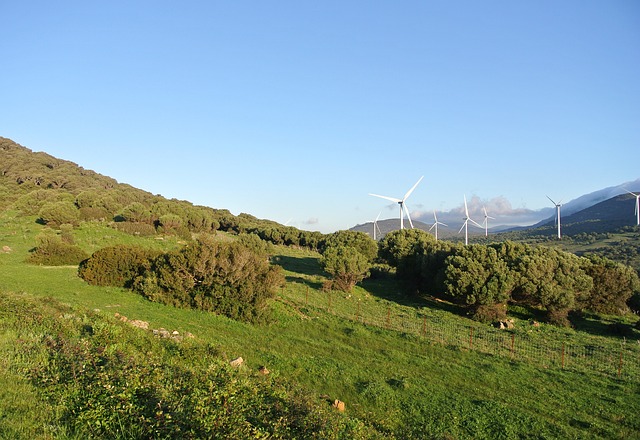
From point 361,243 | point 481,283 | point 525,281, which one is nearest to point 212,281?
point 481,283

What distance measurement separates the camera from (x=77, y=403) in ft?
21.3

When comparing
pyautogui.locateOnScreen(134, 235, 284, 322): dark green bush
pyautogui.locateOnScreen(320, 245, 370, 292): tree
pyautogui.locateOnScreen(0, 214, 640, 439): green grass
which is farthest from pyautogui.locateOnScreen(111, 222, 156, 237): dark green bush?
pyautogui.locateOnScreen(134, 235, 284, 322): dark green bush

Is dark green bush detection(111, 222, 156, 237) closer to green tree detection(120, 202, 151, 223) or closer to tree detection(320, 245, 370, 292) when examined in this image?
green tree detection(120, 202, 151, 223)

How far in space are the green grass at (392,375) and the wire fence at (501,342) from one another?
666 mm

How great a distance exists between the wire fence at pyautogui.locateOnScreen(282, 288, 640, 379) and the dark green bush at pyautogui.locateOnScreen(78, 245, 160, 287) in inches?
390

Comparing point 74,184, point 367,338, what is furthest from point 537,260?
point 74,184

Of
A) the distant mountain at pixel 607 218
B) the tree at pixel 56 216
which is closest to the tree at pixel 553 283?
the tree at pixel 56 216

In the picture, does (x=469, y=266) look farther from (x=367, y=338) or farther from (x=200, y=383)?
(x=200, y=383)

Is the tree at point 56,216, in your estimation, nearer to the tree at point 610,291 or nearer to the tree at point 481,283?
the tree at point 481,283

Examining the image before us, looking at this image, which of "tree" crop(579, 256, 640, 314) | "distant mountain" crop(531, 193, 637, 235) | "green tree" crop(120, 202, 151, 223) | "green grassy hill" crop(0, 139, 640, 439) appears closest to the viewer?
"green grassy hill" crop(0, 139, 640, 439)

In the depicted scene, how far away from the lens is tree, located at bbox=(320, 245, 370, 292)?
34.8 metres

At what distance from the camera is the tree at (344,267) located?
34844 millimetres

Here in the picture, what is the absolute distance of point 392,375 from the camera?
1466cm

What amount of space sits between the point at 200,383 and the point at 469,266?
2695 centimetres
